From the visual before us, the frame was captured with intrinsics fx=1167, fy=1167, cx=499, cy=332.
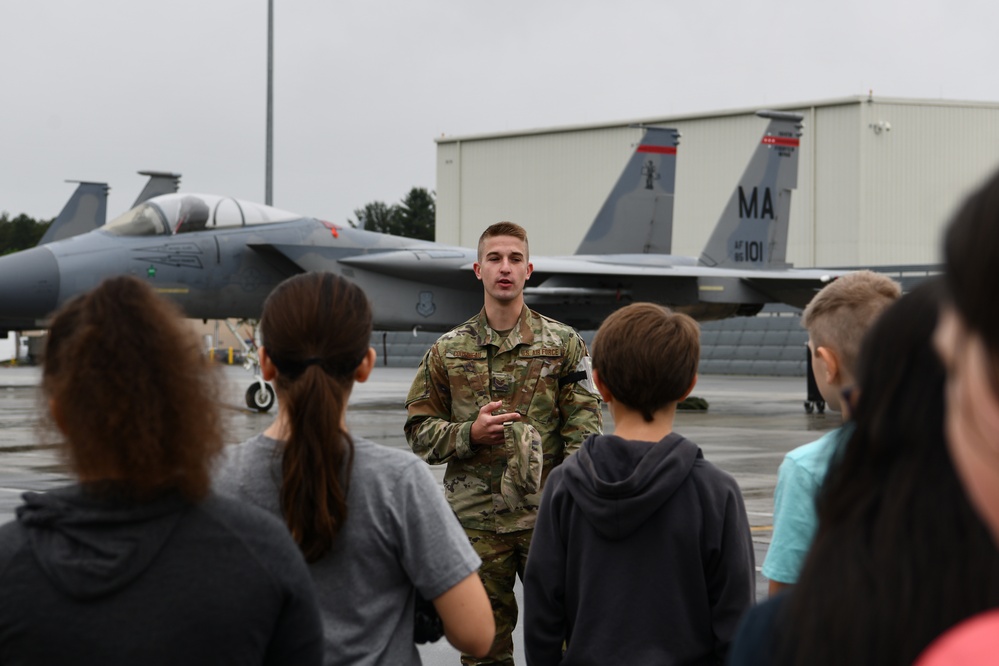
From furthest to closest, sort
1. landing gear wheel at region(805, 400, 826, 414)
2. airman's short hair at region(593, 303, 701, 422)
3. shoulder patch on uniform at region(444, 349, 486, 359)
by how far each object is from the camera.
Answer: landing gear wheel at region(805, 400, 826, 414) < shoulder patch on uniform at region(444, 349, 486, 359) < airman's short hair at region(593, 303, 701, 422)

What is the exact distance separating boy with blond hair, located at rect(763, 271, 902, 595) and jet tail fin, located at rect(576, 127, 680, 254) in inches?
829

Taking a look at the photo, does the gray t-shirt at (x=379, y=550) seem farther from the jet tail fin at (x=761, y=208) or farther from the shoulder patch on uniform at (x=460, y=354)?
the jet tail fin at (x=761, y=208)

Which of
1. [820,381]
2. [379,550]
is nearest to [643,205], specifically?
[820,381]

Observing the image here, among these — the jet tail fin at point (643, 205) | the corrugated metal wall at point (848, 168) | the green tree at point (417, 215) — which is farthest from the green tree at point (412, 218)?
the jet tail fin at point (643, 205)

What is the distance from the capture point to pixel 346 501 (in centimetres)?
230

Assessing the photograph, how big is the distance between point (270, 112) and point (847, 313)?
2514cm

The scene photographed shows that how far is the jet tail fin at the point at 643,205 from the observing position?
78.1 ft

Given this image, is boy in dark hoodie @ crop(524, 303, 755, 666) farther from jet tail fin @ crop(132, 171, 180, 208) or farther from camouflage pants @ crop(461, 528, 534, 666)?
jet tail fin @ crop(132, 171, 180, 208)

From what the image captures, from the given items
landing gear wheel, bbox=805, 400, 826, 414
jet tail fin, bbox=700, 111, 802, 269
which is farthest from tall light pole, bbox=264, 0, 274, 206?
landing gear wheel, bbox=805, 400, 826, 414

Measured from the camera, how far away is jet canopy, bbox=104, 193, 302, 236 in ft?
55.4

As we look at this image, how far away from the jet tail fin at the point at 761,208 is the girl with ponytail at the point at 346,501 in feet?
71.1

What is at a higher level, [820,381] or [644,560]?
[820,381]

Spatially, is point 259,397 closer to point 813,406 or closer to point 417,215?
point 813,406

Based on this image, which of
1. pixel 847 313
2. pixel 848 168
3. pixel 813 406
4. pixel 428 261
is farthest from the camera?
pixel 848 168
